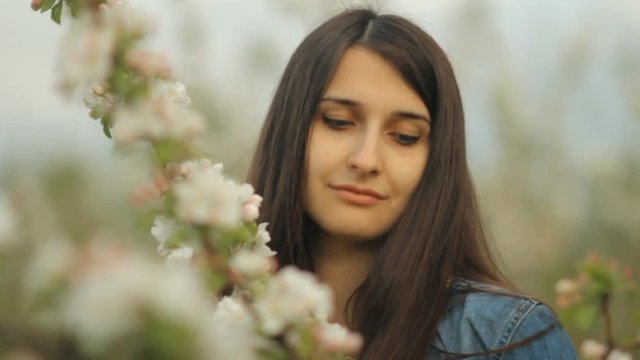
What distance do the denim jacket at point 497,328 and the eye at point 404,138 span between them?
0.73 ft

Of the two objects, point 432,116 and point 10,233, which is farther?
point 432,116

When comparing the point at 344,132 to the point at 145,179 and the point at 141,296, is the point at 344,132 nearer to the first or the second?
the point at 145,179

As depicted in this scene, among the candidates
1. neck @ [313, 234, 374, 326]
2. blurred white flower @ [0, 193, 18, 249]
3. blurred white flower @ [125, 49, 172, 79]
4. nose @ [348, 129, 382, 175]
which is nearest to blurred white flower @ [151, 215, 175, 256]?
blurred white flower @ [125, 49, 172, 79]

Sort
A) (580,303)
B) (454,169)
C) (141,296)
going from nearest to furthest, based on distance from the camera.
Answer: (141,296)
(580,303)
(454,169)

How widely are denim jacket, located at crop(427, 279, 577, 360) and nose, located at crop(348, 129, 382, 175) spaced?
0.23 meters

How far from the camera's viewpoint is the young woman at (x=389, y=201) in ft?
5.19

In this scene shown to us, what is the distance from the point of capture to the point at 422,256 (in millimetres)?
1681

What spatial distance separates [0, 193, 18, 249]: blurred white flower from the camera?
0.30 meters

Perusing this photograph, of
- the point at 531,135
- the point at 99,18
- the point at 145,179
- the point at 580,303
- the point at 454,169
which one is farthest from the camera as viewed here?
the point at 531,135

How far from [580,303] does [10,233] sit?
879 mm

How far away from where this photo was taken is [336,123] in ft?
5.41

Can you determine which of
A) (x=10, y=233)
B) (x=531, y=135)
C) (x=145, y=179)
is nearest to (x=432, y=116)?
(x=145, y=179)

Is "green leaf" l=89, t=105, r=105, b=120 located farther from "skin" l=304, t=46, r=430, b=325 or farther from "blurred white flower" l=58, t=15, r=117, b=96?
"skin" l=304, t=46, r=430, b=325

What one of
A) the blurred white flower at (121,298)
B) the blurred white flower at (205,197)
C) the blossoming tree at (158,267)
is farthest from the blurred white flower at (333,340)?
the blurred white flower at (121,298)
